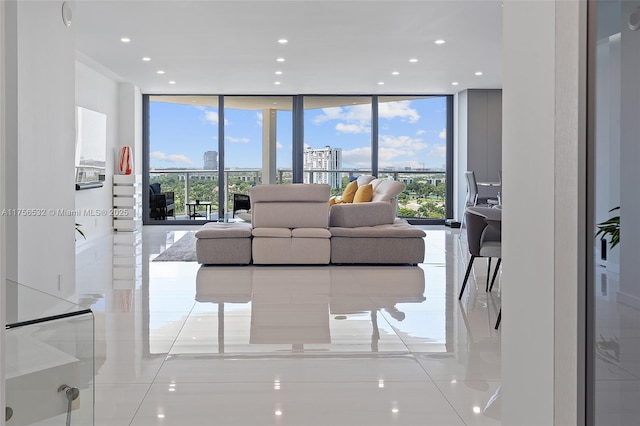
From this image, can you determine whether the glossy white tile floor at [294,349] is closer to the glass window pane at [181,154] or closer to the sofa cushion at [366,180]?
the sofa cushion at [366,180]

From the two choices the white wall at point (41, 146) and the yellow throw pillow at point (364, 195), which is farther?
the yellow throw pillow at point (364, 195)

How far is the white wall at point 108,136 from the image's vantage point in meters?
8.96

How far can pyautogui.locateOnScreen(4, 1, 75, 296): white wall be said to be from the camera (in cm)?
382

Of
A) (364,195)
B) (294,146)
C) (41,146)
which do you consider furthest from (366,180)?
(41,146)

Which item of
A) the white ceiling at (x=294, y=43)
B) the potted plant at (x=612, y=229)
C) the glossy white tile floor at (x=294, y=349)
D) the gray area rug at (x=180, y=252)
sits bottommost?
the glossy white tile floor at (x=294, y=349)

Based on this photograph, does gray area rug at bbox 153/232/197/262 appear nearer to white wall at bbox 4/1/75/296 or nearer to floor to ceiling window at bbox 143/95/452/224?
white wall at bbox 4/1/75/296

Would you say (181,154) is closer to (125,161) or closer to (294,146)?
(125,161)

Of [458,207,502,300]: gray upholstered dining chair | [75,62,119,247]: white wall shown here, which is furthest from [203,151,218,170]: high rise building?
[458,207,502,300]: gray upholstered dining chair

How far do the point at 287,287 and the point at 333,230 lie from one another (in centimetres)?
152

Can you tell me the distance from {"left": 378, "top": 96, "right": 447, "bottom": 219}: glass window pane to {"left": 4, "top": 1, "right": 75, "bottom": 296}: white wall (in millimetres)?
8170

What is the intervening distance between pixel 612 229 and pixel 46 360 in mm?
1570

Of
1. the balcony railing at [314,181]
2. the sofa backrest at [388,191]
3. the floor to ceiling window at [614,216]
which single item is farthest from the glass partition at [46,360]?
the balcony railing at [314,181]

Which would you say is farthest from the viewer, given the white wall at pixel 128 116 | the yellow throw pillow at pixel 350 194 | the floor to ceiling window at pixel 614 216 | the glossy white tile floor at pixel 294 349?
the white wall at pixel 128 116

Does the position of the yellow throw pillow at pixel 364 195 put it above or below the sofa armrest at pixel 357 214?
above
